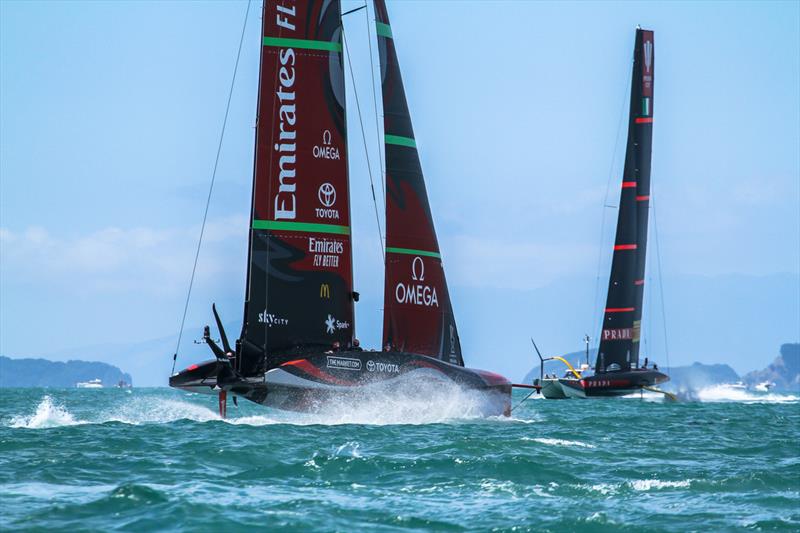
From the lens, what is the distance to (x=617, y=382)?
5706cm

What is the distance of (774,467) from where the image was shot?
19.0 metres

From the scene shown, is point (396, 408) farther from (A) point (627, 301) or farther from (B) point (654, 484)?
(A) point (627, 301)

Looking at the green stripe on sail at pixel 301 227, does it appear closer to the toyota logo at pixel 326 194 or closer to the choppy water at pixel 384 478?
the toyota logo at pixel 326 194

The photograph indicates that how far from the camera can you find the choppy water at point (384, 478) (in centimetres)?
A: 1317

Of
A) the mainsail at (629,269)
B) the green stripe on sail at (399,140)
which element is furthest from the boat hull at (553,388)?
the green stripe on sail at (399,140)

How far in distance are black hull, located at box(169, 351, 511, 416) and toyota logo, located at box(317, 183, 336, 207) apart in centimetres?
378

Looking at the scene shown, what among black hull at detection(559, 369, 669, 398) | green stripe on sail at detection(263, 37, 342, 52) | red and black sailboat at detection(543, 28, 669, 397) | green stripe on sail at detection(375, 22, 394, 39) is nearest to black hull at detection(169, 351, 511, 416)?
green stripe on sail at detection(263, 37, 342, 52)

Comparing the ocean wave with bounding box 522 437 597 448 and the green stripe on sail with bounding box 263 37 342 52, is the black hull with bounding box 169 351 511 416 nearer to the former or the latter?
the ocean wave with bounding box 522 437 597 448

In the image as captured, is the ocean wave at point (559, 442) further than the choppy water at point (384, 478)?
Yes

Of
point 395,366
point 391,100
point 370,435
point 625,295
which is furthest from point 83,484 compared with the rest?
point 625,295

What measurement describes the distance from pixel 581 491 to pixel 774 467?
200 inches

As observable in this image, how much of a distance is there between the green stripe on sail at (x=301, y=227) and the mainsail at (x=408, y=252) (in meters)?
2.14

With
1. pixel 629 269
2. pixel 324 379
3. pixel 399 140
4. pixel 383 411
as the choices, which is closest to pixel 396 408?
pixel 383 411

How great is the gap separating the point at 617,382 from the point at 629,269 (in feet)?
18.7
